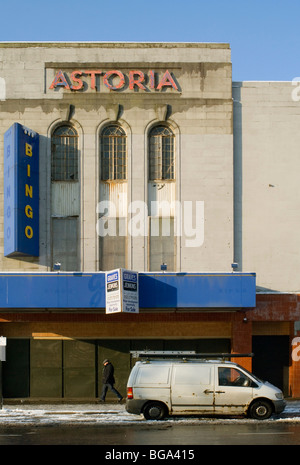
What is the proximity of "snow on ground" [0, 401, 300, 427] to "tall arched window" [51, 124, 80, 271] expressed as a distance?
5654mm

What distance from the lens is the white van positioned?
23109 mm

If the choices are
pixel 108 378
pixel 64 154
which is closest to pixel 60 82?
pixel 64 154

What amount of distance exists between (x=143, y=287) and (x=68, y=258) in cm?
372

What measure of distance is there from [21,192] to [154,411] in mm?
10266

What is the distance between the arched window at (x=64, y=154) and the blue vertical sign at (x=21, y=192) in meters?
0.99

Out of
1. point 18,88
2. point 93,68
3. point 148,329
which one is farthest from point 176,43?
point 148,329

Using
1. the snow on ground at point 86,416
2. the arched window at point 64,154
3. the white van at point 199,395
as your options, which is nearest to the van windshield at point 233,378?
the white van at point 199,395

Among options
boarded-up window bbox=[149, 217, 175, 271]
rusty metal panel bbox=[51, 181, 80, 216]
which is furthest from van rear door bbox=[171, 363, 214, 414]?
rusty metal panel bbox=[51, 181, 80, 216]

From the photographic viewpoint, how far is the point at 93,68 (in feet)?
99.0

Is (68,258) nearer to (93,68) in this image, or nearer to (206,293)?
(206,293)

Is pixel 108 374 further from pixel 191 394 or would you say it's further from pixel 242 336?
pixel 191 394

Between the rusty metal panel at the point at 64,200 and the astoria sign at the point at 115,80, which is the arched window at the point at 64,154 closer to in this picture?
the rusty metal panel at the point at 64,200

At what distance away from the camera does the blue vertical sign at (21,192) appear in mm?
28062

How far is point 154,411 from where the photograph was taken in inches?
908
